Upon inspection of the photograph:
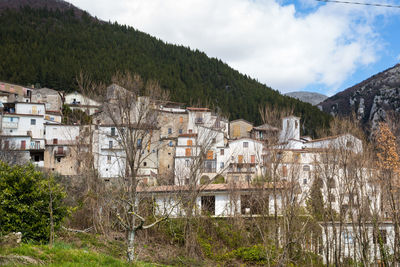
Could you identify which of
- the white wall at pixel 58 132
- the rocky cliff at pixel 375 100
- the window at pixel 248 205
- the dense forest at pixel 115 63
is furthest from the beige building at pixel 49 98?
the rocky cliff at pixel 375 100

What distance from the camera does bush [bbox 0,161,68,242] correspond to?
11891mm

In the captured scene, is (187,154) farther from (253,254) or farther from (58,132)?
(253,254)

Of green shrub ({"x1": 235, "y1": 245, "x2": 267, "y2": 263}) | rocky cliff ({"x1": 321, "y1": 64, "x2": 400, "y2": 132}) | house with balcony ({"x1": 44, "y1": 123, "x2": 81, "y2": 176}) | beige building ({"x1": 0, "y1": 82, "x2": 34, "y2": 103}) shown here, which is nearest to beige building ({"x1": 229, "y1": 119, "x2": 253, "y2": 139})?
rocky cliff ({"x1": 321, "y1": 64, "x2": 400, "y2": 132})

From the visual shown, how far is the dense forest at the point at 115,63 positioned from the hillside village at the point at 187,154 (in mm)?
12731

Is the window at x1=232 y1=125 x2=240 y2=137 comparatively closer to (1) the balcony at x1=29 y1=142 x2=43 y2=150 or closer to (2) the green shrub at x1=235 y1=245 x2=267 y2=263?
(1) the balcony at x1=29 y1=142 x2=43 y2=150

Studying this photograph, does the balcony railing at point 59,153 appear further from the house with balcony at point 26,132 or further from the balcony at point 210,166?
the balcony at point 210,166

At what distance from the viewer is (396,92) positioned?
322ft

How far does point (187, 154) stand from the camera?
47.2m

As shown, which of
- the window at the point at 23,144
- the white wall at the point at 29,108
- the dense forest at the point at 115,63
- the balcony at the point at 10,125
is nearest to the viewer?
the window at the point at 23,144

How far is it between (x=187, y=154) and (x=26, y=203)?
35144 millimetres

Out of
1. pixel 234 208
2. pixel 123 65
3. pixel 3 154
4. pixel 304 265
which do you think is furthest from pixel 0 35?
pixel 304 265

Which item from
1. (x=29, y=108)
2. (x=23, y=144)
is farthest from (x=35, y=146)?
(x=29, y=108)

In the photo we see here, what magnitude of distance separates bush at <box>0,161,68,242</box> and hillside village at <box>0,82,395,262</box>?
2.78m

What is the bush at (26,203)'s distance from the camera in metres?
11.9
